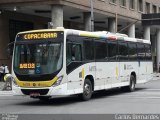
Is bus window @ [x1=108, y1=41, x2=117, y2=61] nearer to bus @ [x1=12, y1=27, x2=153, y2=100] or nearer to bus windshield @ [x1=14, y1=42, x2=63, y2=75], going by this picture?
bus @ [x1=12, y1=27, x2=153, y2=100]

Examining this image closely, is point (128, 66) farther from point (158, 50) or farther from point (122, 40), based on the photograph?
point (158, 50)

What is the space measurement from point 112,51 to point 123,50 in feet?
5.28

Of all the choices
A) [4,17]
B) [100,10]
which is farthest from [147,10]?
[4,17]

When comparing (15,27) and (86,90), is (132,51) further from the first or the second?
(15,27)

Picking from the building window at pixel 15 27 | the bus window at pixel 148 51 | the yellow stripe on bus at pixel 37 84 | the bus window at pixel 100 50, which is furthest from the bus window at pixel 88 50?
the building window at pixel 15 27

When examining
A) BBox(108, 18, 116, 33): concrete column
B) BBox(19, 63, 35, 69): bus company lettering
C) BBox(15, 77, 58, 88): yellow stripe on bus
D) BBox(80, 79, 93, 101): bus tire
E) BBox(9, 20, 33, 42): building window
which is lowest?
BBox(80, 79, 93, 101): bus tire

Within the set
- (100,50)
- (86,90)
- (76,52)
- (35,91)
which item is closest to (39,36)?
(76,52)

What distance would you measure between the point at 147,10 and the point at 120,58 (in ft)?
140

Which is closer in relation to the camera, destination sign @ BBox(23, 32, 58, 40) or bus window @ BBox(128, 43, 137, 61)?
destination sign @ BBox(23, 32, 58, 40)

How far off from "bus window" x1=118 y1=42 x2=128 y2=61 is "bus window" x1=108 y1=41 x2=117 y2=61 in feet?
2.06

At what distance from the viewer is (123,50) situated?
23469 millimetres

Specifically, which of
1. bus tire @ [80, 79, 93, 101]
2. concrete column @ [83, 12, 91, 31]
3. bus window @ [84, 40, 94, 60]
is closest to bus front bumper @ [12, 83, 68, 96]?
bus tire @ [80, 79, 93, 101]

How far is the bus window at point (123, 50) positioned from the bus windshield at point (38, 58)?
19.9 feet

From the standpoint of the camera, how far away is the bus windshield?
57.4 feet
